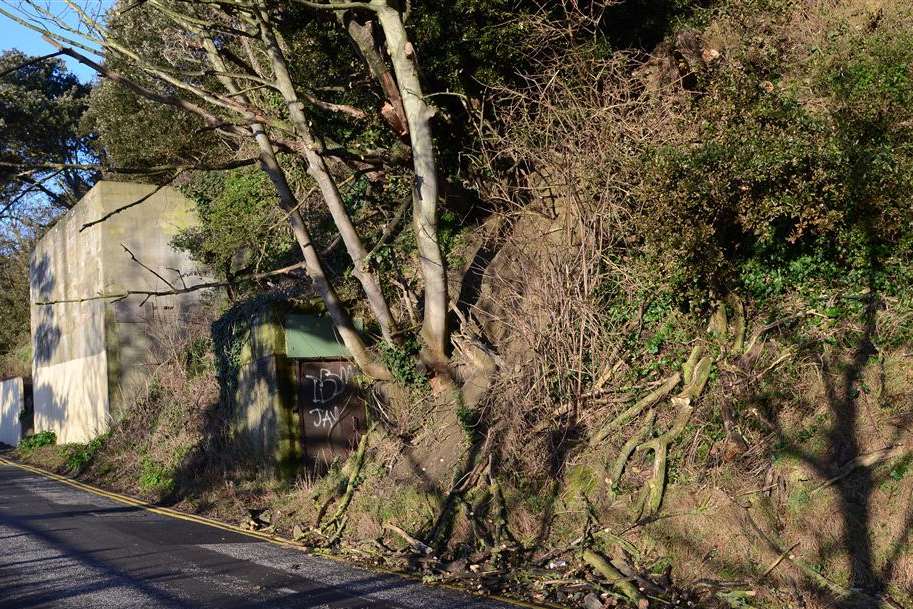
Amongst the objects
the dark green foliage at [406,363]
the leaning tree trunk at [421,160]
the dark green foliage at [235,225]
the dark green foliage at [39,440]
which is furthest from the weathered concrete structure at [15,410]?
the leaning tree trunk at [421,160]

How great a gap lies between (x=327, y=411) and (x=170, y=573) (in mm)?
6367

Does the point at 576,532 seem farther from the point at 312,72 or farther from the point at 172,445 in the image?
the point at 172,445

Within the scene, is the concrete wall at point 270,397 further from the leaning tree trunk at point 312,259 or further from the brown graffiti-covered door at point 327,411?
the leaning tree trunk at point 312,259

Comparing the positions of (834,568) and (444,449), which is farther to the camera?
(444,449)

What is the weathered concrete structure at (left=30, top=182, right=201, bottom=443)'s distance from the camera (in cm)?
2361

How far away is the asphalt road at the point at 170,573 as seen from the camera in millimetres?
7961

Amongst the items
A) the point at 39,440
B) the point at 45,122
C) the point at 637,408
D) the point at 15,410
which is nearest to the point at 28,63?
the point at 637,408

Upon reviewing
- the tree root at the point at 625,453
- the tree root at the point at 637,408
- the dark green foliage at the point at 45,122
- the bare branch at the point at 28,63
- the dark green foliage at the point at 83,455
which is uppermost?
the dark green foliage at the point at 45,122

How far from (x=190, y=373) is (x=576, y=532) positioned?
13.3 m

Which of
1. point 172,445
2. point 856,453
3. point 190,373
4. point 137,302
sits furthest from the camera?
point 137,302

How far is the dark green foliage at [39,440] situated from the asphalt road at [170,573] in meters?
15.6

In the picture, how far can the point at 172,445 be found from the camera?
18.7 metres

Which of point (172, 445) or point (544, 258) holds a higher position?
point (544, 258)

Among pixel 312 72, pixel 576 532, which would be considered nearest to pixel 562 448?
pixel 576 532
